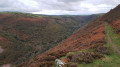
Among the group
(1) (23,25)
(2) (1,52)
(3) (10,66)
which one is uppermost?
(1) (23,25)

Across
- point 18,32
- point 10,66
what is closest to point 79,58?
point 10,66

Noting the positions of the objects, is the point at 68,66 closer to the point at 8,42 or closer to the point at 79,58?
the point at 79,58

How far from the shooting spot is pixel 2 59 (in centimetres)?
6194

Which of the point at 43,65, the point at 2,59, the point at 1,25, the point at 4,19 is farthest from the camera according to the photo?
the point at 4,19

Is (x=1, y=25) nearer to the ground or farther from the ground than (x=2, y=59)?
farther from the ground

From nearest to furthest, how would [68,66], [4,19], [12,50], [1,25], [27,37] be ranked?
[68,66], [12,50], [27,37], [1,25], [4,19]

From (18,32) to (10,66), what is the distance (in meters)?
55.2

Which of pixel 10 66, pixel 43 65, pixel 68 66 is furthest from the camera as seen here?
pixel 10 66

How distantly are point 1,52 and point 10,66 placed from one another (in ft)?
45.9

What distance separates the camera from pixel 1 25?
4513 inches

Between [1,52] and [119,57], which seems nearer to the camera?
[119,57]

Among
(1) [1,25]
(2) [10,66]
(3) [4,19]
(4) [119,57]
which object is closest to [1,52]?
(2) [10,66]

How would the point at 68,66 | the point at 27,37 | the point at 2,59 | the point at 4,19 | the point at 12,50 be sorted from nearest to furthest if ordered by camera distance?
1. the point at 68,66
2. the point at 2,59
3. the point at 12,50
4. the point at 27,37
5. the point at 4,19

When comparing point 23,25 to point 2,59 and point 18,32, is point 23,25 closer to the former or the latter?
point 18,32
